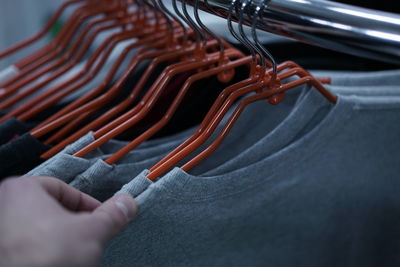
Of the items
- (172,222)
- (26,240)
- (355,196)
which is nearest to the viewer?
(26,240)

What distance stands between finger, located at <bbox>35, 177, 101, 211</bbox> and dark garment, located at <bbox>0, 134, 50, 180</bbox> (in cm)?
15

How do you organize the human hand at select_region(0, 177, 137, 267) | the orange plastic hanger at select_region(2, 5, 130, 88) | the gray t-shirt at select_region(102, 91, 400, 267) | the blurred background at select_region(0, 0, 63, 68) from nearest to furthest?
1. the human hand at select_region(0, 177, 137, 267)
2. the gray t-shirt at select_region(102, 91, 400, 267)
3. the orange plastic hanger at select_region(2, 5, 130, 88)
4. the blurred background at select_region(0, 0, 63, 68)

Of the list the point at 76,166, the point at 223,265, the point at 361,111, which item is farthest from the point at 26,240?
the point at 361,111

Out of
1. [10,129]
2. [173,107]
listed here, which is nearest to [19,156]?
[10,129]

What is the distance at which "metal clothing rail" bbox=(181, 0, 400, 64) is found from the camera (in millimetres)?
328

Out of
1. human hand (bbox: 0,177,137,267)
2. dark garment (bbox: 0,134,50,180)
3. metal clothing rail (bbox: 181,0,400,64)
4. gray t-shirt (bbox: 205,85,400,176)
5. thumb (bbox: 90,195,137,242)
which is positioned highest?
metal clothing rail (bbox: 181,0,400,64)

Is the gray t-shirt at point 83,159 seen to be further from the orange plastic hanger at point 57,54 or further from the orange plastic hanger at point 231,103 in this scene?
the orange plastic hanger at point 57,54

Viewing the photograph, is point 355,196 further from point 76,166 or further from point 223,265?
point 76,166

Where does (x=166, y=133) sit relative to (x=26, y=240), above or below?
below

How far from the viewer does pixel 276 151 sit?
0.51 m

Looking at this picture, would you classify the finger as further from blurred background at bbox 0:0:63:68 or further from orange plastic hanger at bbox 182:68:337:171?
blurred background at bbox 0:0:63:68

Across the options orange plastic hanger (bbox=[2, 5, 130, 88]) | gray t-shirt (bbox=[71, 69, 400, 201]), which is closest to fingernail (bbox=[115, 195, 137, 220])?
gray t-shirt (bbox=[71, 69, 400, 201])

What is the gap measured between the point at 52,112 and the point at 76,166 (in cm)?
22

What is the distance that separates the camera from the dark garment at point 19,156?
469 mm
